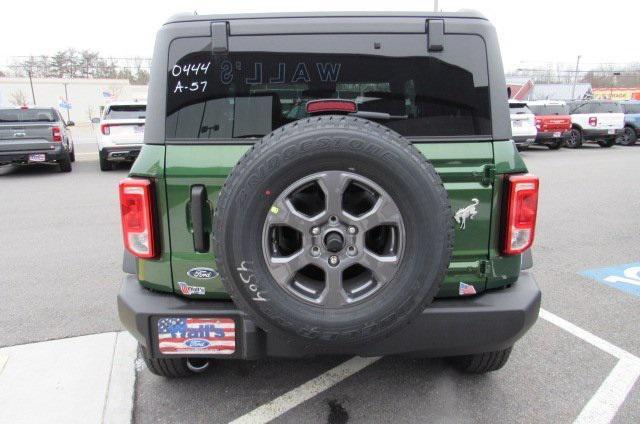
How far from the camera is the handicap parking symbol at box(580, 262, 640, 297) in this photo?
4742 millimetres

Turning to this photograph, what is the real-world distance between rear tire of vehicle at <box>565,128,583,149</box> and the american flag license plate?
64.5 ft

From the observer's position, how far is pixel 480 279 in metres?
2.52

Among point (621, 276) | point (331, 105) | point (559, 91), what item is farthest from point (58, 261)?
point (559, 91)

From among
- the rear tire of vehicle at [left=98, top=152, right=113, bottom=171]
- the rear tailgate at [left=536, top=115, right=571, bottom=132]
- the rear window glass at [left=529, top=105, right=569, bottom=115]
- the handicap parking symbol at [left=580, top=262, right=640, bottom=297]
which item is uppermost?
the rear window glass at [left=529, top=105, right=569, bottom=115]

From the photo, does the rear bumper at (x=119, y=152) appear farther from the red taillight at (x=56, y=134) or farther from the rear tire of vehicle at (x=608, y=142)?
the rear tire of vehicle at (x=608, y=142)

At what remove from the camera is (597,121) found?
18594 mm

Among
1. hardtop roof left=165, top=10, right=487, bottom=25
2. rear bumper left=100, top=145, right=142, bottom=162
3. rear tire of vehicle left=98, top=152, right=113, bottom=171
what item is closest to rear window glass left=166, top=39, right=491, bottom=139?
hardtop roof left=165, top=10, right=487, bottom=25

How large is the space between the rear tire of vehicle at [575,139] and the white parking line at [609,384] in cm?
1743

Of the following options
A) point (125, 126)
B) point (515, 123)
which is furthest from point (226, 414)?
point (515, 123)

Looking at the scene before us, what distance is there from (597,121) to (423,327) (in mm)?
19309

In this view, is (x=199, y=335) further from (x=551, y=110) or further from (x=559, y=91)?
(x=559, y=91)

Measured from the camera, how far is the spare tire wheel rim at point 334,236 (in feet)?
6.77

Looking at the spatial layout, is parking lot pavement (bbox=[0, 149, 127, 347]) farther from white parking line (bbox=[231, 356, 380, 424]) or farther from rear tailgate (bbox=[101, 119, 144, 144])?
rear tailgate (bbox=[101, 119, 144, 144])

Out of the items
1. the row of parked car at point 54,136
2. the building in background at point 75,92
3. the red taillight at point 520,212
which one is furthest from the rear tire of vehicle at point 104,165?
the building in background at point 75,92
